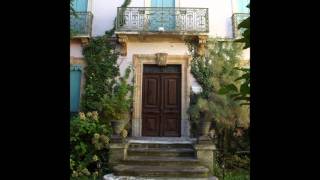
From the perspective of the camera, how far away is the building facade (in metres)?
13.0

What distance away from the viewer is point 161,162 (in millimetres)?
9789

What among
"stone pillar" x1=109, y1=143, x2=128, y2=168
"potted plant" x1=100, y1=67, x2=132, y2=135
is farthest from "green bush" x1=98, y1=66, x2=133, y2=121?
"stone pillar" x1=109, y1=143, x2=128, y2=168

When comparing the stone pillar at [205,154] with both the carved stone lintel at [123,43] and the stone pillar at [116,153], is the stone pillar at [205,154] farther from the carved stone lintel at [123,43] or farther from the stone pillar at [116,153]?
the carved stone lintel at [123,43]

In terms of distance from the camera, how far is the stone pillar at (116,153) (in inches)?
392

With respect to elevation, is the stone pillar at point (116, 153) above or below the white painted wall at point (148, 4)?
below

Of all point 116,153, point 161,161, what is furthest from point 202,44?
point 116,153

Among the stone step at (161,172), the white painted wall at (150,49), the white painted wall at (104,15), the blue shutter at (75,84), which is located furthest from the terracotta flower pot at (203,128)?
the white painted wall at (104,15)

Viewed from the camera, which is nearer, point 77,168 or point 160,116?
point 77,168

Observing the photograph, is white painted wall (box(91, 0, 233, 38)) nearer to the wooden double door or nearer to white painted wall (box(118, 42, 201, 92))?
white painted wall (box(118, 42, 201, 92))

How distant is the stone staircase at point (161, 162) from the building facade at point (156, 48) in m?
2.12
